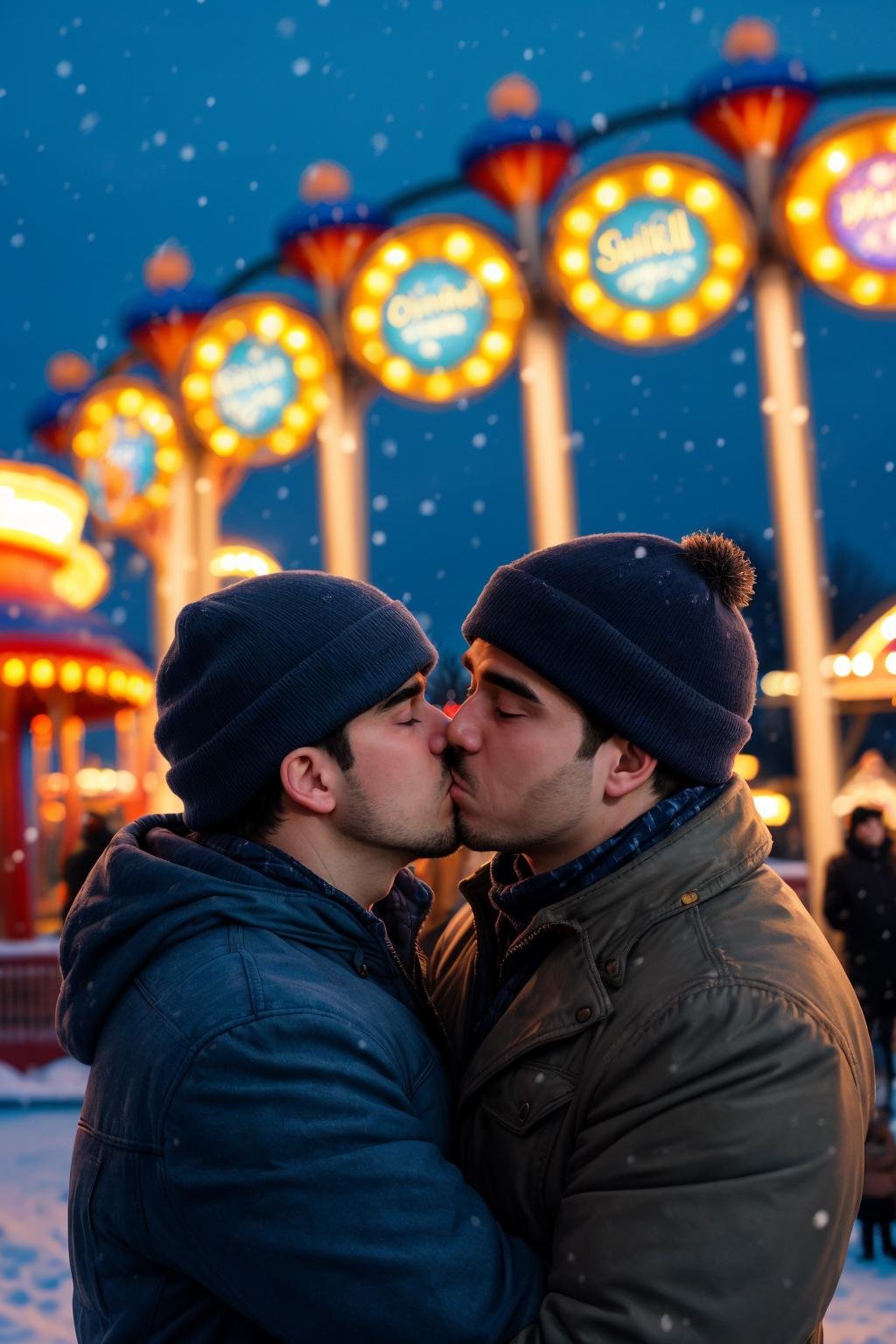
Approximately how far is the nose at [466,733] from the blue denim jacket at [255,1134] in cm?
32

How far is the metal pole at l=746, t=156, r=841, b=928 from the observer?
8.55m

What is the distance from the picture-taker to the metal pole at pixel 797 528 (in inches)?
337

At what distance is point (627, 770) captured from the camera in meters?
1.92

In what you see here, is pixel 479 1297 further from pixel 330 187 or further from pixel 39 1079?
pixel 330 187

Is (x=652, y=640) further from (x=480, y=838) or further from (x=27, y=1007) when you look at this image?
(x=27, y=1007)

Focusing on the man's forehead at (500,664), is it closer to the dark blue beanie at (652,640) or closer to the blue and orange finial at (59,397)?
the dark blue beanie at (652,640)

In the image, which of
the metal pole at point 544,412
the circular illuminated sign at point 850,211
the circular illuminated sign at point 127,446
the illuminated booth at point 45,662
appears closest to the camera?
the circular illuminated sign at point 850,211

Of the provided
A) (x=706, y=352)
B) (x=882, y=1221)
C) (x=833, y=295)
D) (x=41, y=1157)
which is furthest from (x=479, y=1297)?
(x=706, y=352)

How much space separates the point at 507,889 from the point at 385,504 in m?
55.3

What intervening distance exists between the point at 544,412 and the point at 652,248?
1397mm

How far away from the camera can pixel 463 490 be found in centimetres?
5362

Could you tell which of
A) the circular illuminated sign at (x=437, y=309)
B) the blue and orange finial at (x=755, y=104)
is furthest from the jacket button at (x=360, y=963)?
the blue and orange finial at (x=755, y=104)

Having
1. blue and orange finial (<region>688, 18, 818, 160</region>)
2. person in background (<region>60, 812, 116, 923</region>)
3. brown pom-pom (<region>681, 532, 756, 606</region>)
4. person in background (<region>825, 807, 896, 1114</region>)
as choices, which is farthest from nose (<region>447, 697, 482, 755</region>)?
blue and orange finial (<region>688, 18, 818, 160</region>)

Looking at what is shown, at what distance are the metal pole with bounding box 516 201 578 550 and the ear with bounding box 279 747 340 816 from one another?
24.1 feet
